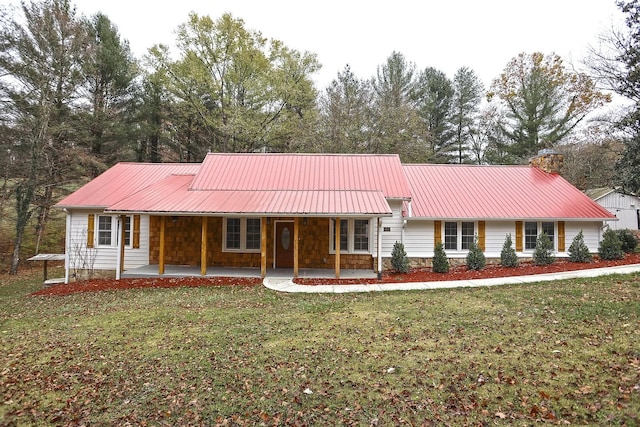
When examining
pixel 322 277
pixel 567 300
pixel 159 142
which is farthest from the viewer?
pixel 159 142

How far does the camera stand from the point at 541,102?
1113 inches

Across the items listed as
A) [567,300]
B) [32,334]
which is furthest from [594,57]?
[32,334]

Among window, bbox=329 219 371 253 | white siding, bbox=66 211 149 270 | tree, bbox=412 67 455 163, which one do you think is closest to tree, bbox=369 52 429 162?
tree, bbox=412 67 455 163

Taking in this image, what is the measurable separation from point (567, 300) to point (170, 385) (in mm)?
8175

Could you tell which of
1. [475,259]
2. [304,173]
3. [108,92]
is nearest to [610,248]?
[475,259]

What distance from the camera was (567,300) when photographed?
26.9ft

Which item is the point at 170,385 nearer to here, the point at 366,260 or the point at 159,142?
the point at 366,260

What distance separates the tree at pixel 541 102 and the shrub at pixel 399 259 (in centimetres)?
1916

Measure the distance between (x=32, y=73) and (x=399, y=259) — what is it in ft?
60.1

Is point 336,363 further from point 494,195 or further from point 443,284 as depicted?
point 494,195

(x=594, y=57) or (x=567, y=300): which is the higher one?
(x=594, y=57)

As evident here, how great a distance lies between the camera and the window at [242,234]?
14.4 metres

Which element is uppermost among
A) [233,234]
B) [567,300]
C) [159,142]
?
[159,142]

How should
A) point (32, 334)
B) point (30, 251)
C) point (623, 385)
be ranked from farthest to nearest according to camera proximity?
point (30, 251) < point (32, 334) < point (623, 385)
